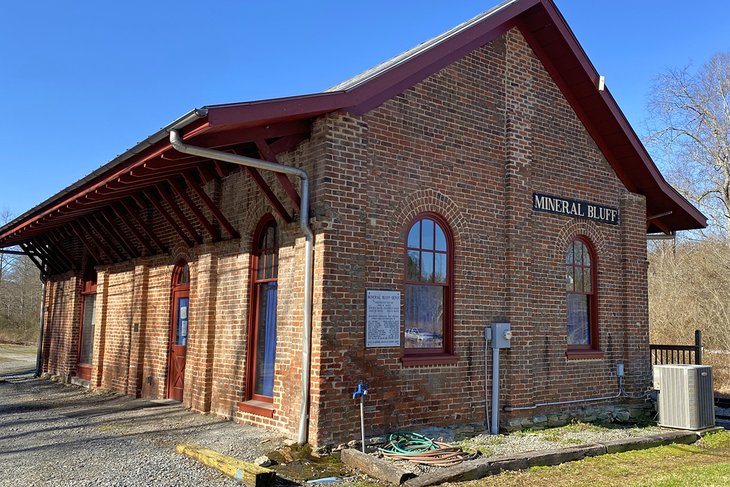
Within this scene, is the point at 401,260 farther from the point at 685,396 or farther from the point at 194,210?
the point at 685,396

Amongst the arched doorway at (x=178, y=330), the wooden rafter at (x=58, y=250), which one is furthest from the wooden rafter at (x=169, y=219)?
the wooden rafter at (x=58, y=250)

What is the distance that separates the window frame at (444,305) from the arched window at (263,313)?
77.6 inches

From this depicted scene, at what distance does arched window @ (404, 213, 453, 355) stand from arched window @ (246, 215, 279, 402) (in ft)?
6.71

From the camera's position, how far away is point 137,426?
9922mm

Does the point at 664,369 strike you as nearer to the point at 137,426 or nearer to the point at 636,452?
the point at 636,452

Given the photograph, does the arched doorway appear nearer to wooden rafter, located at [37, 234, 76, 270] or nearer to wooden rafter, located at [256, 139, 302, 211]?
wooden rafter, located at [256, 139, 302, 211]

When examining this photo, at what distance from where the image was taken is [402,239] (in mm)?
9031

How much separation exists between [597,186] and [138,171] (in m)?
8.34

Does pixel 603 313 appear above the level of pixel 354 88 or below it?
below

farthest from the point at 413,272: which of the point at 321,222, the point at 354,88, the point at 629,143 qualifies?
the point at 629,143

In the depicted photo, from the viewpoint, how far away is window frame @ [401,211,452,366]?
900 cm

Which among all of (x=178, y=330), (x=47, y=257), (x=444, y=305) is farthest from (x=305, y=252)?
(x=47, y=257)

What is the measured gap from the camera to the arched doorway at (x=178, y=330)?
473 inches

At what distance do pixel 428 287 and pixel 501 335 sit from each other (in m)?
1.45
